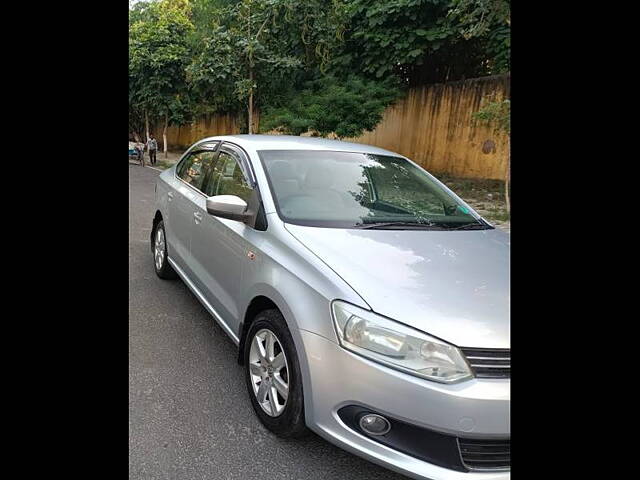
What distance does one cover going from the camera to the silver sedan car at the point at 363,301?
1.88 m

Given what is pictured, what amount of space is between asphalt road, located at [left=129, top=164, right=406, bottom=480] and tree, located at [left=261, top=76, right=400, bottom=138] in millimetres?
8321

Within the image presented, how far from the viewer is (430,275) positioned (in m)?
2.26

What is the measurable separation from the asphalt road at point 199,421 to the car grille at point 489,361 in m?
0.69

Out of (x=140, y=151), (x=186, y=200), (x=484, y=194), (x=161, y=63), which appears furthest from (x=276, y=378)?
(x=140, y=151)

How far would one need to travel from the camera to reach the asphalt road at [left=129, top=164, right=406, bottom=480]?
7.25 feet

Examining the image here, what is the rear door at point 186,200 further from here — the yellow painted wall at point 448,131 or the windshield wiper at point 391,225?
the yellow painted wall at point 448,131

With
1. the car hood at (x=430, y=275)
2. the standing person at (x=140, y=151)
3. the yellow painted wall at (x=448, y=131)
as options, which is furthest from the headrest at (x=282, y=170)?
the standing person at (x=140, y=151)

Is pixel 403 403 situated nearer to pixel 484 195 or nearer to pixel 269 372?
pixel 269 372

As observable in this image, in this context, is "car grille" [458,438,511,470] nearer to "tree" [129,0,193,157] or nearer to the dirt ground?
the dirt ground

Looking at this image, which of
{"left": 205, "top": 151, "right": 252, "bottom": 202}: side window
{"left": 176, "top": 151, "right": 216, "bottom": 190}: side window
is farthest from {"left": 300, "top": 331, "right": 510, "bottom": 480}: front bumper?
{"left": 176, "top": 151, "right": 216, "bottom": 190}: side window

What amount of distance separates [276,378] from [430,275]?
878 mm

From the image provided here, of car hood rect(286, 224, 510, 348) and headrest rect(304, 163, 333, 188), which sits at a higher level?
headrest rect(304, 163, 333, 188)
